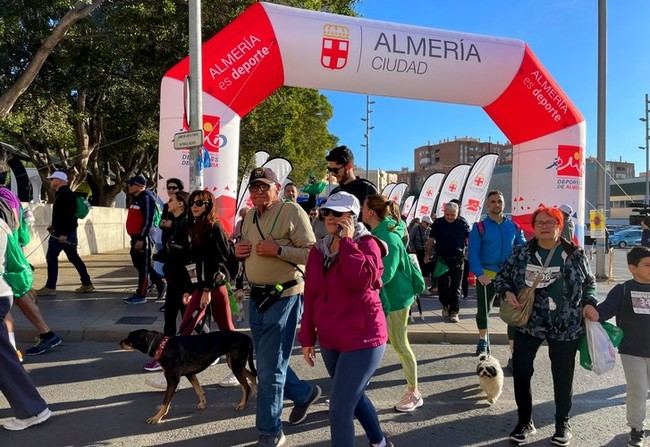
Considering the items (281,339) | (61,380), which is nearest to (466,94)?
(281,339)

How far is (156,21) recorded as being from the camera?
1198 cm

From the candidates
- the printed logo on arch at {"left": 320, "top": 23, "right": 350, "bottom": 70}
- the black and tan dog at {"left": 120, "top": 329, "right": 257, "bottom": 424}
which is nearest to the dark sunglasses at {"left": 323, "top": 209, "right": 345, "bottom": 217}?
the black and tan dog at {"left": 120, "top": 329, "right": 257, "bottom": 424}

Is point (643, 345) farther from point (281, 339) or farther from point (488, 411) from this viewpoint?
point (281, 339)

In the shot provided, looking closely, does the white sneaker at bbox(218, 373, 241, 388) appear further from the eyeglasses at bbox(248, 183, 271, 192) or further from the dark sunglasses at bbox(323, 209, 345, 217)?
the dark sunglasses at bbox(323, 209, 345, 217)

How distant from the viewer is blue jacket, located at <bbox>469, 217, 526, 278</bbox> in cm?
574

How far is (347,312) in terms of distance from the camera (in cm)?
295

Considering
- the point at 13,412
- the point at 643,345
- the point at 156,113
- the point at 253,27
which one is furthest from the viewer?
the point at 156,113

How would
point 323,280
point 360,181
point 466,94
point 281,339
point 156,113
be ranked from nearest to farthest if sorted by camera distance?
1. point 323,280
2. point 281,339
3. point 360,181
4. point 466,94
5. point 156,113

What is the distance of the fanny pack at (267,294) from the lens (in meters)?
3.50

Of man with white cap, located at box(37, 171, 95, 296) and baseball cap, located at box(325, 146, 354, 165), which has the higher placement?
baseball cap, located at box(325, 146, 354, 165)

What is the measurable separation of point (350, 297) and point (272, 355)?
838 mm

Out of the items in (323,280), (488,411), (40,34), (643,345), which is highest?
(40,34)

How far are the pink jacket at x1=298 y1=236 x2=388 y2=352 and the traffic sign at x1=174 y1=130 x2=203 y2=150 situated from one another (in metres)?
4.30

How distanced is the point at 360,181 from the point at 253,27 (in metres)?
4.01
